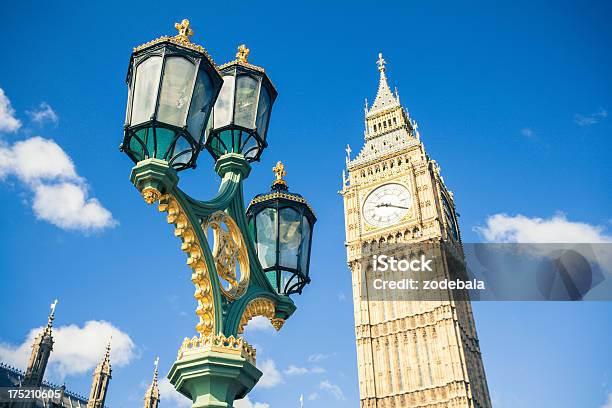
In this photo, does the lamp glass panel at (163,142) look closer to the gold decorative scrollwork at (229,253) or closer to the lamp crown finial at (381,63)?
the gold decorative scrollwork at (229,253)

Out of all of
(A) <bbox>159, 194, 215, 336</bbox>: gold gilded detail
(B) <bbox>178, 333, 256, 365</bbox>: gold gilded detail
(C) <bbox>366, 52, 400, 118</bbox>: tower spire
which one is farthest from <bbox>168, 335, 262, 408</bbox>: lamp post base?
(C) <bbox>366, 52, 400, 118</bbox>: tower spire

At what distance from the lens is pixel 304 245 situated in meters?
4.65

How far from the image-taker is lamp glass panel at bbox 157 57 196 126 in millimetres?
3285

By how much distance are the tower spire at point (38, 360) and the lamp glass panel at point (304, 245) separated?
26723 mm

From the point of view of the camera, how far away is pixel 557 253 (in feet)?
65.6

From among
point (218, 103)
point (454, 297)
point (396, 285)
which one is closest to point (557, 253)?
point (454, 297)

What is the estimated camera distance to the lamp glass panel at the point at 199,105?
11.1ft

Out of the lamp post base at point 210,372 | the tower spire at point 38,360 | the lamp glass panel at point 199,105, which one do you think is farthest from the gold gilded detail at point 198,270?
the tower spire at point 38,360

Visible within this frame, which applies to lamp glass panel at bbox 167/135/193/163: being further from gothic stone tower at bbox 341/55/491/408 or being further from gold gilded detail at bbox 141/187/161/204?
gothic stone tower at bbox 341/55/491/408

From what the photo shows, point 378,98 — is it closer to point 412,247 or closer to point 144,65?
point 412,247

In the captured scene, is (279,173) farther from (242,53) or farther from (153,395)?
(153,395)

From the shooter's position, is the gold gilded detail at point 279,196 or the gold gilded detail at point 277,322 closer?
the gold gilded detail at point 277,322

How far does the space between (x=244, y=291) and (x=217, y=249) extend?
1.14 ft

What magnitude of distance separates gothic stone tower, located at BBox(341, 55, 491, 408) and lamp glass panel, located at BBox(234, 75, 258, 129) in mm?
27340
